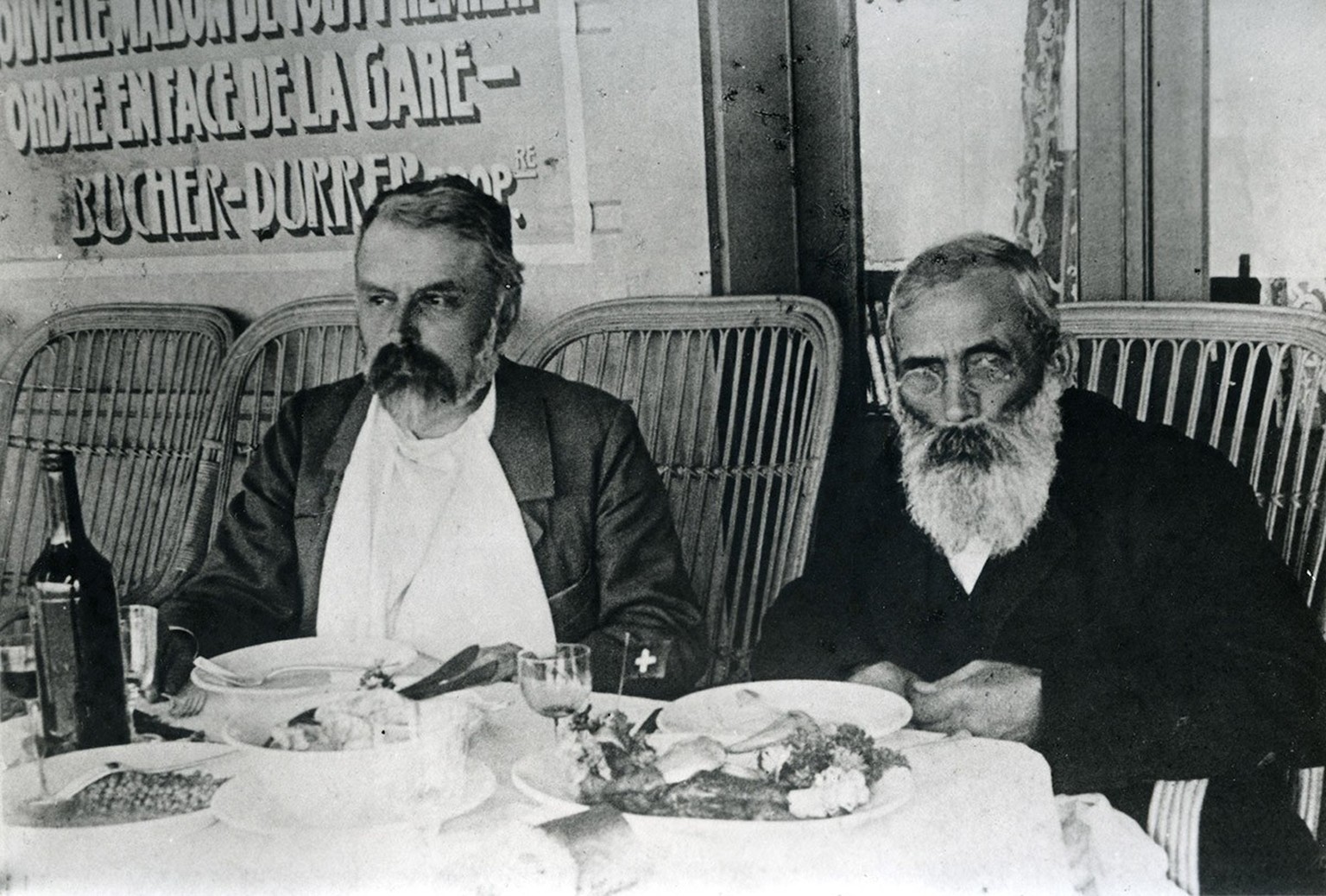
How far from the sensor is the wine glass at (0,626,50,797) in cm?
155

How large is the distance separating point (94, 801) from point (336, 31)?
115 centimetres

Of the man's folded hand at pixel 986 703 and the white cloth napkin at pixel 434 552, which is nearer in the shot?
the man's folded hand at pixel 986 703

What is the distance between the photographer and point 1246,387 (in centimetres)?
173

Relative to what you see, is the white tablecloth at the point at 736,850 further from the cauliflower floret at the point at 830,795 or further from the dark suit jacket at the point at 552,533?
the dark suit jacket at the point at 552,533

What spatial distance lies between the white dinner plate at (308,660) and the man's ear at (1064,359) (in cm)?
99

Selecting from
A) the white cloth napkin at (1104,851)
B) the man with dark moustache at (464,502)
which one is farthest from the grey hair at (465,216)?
the white cloth napkin at (1104,851)

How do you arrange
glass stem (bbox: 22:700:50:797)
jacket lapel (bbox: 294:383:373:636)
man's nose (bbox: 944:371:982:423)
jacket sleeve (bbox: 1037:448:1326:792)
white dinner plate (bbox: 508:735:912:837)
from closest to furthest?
white dinner plate (bbox: 508:735:912:837)
glass stem (bbox: 22:700:50:797)
jacket sleeve (bbox: 1037:448:1326:792)
man's nose (bbox: 944:371:982:423)
jacket lapel (bbox: 294:383:373:636)

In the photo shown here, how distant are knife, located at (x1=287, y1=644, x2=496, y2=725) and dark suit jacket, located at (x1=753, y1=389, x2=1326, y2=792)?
0.53 meters

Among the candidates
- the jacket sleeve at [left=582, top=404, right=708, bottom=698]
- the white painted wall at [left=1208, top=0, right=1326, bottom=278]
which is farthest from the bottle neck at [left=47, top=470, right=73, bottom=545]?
the white painted wall at [left=1208, top=0, right=1326, bottom=278]

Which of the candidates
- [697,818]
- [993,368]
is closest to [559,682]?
[697,818]

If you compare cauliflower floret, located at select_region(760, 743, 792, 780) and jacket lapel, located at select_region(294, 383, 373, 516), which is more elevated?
jacket lapel, located at select_region(294, 383, 373, 516)

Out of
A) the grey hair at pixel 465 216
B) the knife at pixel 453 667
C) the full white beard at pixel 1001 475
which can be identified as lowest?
the knife at pixel 453 667

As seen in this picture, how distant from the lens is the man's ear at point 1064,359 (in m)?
1.74

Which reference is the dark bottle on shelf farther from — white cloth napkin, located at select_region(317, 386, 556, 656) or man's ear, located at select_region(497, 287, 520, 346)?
man's ear, located at select_region(497, 287, 520, 346)
